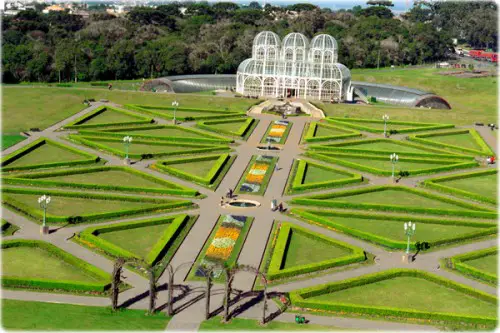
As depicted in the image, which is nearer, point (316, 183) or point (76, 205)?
point (76, 205)

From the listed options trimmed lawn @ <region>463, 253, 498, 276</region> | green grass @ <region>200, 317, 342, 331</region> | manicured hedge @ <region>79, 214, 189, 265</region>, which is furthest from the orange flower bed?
trimmed lawn @ <region>463, 253, 498, 276</region>

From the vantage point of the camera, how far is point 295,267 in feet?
175

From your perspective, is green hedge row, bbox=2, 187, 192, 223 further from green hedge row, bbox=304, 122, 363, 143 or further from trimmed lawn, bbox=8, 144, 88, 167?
green hedge row, bbox=304, 122, 363, 143

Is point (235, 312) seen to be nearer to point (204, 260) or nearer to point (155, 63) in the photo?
point (204, 260)

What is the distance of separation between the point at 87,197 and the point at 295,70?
63487mm

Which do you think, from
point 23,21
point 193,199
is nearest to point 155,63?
point 23,21

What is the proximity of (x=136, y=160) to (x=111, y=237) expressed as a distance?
2556cm

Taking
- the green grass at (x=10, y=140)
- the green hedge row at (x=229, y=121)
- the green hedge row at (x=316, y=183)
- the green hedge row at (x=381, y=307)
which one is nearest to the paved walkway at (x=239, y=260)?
the green hedge row at (x=381, y=307)

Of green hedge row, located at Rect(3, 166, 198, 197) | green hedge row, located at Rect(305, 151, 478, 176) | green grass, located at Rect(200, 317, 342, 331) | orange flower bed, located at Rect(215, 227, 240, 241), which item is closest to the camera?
green grass, located at Rect(200, 317, 342, 331)

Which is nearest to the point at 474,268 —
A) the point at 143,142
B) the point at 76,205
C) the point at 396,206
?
the point at 396,206

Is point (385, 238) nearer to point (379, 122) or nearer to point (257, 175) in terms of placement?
point (257, 175)

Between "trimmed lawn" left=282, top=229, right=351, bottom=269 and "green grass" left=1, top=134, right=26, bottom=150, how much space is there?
4474 cm

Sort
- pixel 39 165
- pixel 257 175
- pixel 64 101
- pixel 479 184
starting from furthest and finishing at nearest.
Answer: pixel 64 101 → pixel 257 175 → pixel 479 184 → pixel 39 165

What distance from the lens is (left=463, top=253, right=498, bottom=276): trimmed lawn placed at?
2197 inches
